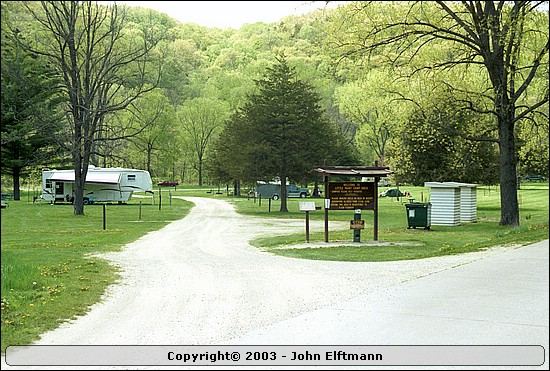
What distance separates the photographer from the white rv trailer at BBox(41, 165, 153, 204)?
4872 cm

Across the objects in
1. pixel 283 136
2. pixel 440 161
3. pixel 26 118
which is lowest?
pixel 440 161

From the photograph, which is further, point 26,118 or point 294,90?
point 294,90

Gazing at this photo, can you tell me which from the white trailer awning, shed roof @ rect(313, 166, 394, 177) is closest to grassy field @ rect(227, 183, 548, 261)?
shed roof @ rect(313, 166, 394, 177)

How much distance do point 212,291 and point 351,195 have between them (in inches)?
395

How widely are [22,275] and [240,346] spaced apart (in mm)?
4945

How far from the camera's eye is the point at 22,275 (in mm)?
10234

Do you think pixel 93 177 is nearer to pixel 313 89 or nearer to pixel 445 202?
pixel 313 89

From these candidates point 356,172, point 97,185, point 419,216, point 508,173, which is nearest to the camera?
point 356,172

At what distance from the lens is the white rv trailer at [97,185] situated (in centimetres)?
4872

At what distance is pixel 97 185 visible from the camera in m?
49.4

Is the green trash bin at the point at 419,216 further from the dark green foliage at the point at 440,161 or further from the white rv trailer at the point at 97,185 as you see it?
the white rv trailer at the point at 97,185

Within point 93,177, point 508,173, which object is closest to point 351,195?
point 508,173

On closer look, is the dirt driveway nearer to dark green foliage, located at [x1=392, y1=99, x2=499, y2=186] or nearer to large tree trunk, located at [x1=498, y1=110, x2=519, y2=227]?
large tree trunk, located at [x1=498, y1=110, x2=519, y2=227]

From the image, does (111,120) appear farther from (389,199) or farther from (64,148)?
(64,148)
